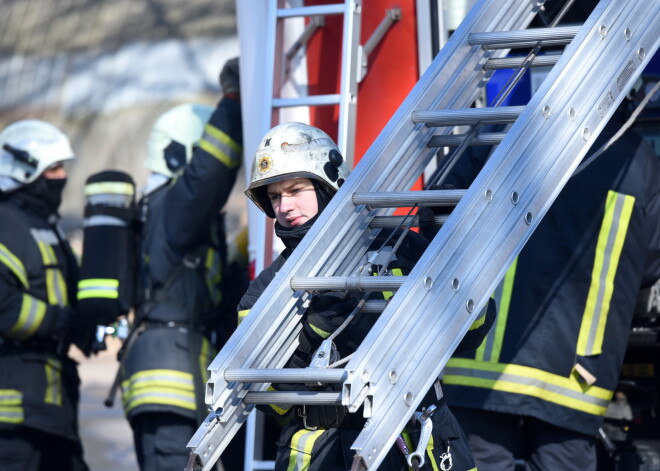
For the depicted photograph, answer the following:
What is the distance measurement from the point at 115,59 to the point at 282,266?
46.4 ft

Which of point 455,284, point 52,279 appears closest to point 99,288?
point 52,279

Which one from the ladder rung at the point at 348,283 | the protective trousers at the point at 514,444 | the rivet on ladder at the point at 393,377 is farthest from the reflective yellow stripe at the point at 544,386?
the rivet on ladder at the point at 393,377

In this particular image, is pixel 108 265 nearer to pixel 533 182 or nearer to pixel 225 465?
pixel 225 465

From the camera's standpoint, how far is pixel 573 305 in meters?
4.33

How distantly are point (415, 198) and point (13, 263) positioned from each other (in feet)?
9.26

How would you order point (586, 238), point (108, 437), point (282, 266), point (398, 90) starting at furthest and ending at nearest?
point (108, 437) → point (398, 90) → point (586, 238) → point (282, 266)

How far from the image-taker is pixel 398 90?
16.9 feet

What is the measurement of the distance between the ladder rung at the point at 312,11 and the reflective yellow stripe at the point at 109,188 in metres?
1.33

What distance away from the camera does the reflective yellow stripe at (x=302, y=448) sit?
132 inches

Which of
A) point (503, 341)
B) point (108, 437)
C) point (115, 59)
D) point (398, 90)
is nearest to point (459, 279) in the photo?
point (503, 341)

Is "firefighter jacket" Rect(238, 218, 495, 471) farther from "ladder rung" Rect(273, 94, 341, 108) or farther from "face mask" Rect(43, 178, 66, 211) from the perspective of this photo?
"face mask" Rect(43, 178, 66, 211)

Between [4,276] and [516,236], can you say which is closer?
[516,236]

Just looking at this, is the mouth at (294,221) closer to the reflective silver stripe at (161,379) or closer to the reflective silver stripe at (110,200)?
the reflective silver stripe at (161,379)

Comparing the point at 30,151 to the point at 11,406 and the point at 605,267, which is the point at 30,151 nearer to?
the point at 11,406
